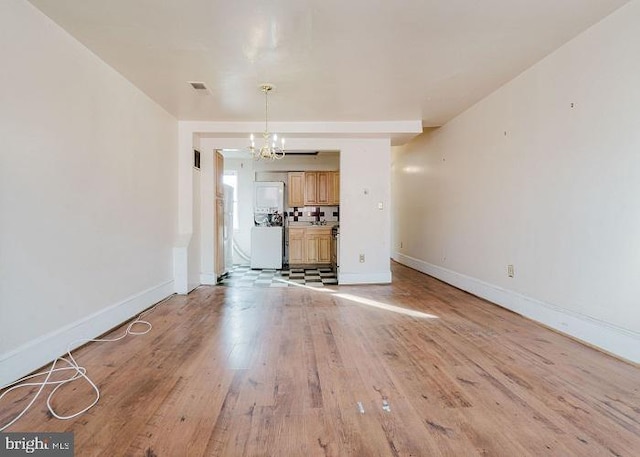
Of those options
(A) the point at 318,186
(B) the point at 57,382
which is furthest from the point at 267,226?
(B) the point at 57,382

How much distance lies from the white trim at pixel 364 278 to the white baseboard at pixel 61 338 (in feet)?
8.72

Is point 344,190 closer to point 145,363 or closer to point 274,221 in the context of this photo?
point 274,221

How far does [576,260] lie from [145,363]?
3383 millimetres

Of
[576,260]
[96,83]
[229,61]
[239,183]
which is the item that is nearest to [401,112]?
[229,61]

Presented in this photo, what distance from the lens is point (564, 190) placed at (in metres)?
2.71

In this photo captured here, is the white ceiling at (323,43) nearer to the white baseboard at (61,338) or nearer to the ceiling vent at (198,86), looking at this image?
the ceiling vent at (198,86)

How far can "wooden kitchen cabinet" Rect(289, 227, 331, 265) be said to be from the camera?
6617 millimetres

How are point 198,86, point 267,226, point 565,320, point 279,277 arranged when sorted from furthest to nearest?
point 267,226 < point 279,277 < point 198,86 < point 565,320

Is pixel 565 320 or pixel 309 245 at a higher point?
pixel 309 245

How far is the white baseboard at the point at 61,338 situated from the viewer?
190 centimetres

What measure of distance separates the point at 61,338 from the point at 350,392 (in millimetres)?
2094

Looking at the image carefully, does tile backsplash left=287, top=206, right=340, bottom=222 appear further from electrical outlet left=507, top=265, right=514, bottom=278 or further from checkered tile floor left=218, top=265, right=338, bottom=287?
electrical outlet left=507, top=265, right=514, bottom=278

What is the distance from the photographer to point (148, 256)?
11.7 feet

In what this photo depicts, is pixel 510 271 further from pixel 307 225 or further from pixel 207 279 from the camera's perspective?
pixel 307 225
